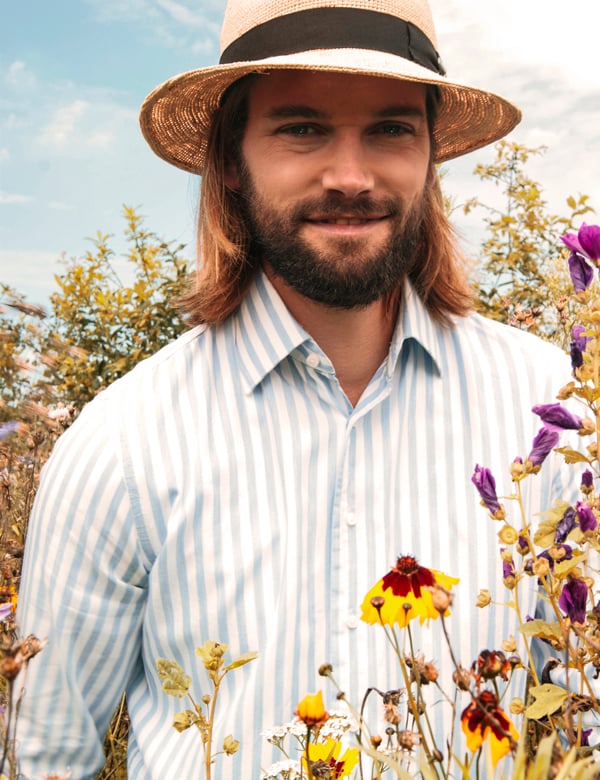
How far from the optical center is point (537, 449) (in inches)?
40.2

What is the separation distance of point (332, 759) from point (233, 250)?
141 centimetres

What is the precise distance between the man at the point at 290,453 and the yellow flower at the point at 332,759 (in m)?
0.55

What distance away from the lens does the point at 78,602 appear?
1.78m

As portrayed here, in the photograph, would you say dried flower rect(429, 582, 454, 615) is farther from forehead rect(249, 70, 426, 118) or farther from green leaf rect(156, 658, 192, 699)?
forehead rect(249, 70, 426, 118)

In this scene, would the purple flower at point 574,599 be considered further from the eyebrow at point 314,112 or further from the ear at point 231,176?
the ear at point 231,176

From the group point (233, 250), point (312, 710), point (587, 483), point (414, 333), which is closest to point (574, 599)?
point (587, 483)

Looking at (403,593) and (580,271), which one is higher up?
(580,271)

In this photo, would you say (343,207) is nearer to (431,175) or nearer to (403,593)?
(431,175)

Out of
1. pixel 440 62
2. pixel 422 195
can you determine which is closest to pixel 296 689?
pixel 422 195

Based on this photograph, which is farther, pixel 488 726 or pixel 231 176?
pixel 231 176

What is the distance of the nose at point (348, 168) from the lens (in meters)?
1.86

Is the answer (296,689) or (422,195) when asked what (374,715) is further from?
(422,195)

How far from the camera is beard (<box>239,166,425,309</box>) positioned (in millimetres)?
1919

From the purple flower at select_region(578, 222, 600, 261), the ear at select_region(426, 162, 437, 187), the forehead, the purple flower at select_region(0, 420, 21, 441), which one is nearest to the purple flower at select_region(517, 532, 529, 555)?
the purple flower at select_region(578, 222, 600, 261)
